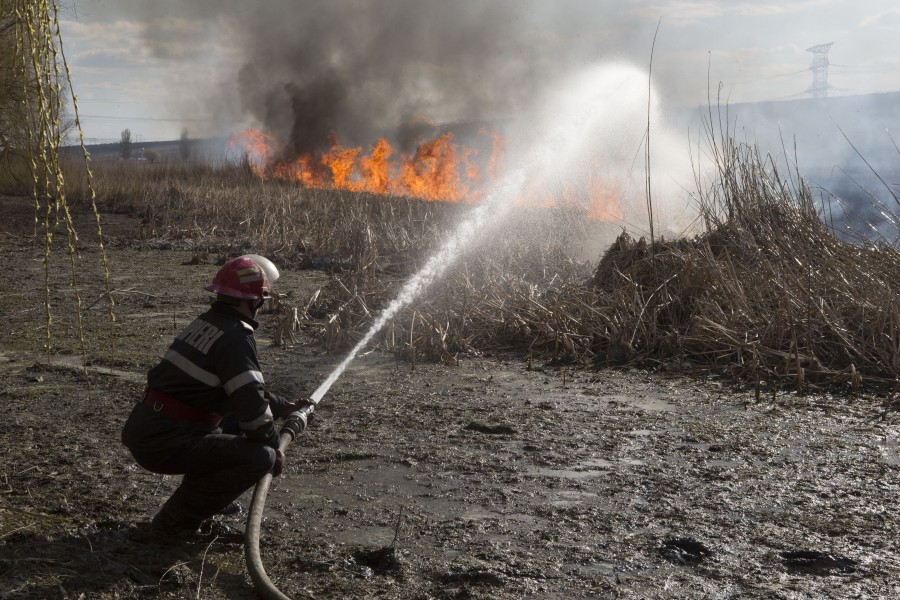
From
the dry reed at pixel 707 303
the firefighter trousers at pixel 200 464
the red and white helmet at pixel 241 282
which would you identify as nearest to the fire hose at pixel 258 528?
the firefighter trousers at pixel 200 464

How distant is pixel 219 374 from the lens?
3.82 m

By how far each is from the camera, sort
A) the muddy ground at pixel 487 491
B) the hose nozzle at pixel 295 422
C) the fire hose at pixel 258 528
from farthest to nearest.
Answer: the hose nozzle at pixel 295 422 → the muddy ground at pixel 487 491 → the fire hose at pixel 258 528

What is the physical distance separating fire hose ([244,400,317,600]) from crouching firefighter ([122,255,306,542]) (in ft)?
0.46

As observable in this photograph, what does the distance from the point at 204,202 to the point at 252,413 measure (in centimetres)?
1790

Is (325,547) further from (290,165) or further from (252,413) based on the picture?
(290,165)

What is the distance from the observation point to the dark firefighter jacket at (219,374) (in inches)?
148

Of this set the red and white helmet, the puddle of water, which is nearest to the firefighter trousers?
the red and white helmet

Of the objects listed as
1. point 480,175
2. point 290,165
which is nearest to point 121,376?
point 480,175

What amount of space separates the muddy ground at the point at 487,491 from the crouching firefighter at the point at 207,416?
0.70 ft

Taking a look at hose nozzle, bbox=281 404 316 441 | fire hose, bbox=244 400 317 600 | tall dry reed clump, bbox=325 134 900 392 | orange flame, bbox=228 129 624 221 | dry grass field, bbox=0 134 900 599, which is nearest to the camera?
fire hose, bbox=244 400 317 600

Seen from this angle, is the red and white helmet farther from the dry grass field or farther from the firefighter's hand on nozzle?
the firefighter's hand on nozzle

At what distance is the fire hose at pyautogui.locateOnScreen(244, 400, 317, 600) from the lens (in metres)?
3.27

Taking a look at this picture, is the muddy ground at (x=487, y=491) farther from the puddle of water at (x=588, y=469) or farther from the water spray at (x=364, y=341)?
the water spray at (x=364, y=341)

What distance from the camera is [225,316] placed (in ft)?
12.9
